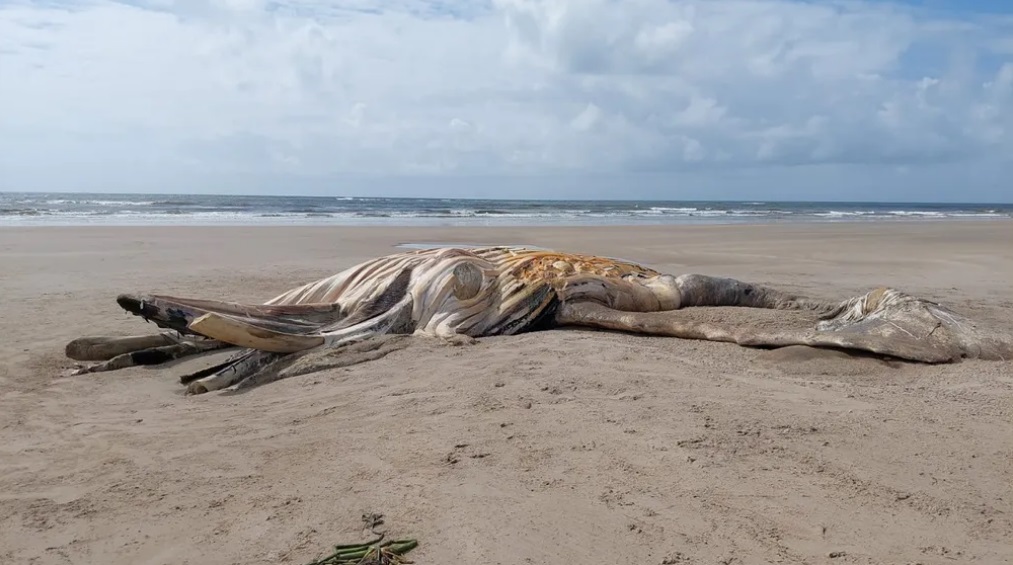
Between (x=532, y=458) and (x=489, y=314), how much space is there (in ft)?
9.81

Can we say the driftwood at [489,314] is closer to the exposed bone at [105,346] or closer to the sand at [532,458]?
the exposed bone at [105,346]

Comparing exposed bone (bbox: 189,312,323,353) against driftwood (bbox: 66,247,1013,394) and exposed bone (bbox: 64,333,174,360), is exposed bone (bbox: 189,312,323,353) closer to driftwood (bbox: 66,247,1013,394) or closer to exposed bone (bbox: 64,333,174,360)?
driftwood (bbox: 66,247,1013,394)

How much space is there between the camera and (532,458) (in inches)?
143

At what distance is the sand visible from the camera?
2924mm

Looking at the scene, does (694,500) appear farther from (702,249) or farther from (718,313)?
(702,249)

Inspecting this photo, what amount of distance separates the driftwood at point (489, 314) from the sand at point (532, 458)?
0.23 metres

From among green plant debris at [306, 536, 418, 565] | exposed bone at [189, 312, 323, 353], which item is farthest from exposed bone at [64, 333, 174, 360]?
green plant debris at [306, 536, 418, 565]

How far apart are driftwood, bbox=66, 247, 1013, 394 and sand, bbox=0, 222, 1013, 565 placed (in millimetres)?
230

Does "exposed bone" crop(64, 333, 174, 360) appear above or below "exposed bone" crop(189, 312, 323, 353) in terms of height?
below

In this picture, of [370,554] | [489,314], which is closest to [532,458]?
[370,554]

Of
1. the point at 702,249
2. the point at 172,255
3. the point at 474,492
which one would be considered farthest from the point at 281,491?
the point at 702,249

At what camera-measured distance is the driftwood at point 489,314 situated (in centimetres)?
545

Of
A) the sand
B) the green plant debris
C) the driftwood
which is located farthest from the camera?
the driftwood

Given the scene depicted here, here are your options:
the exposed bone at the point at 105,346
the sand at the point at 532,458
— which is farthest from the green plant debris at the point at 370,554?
the exposed bone at the point at 105,346
